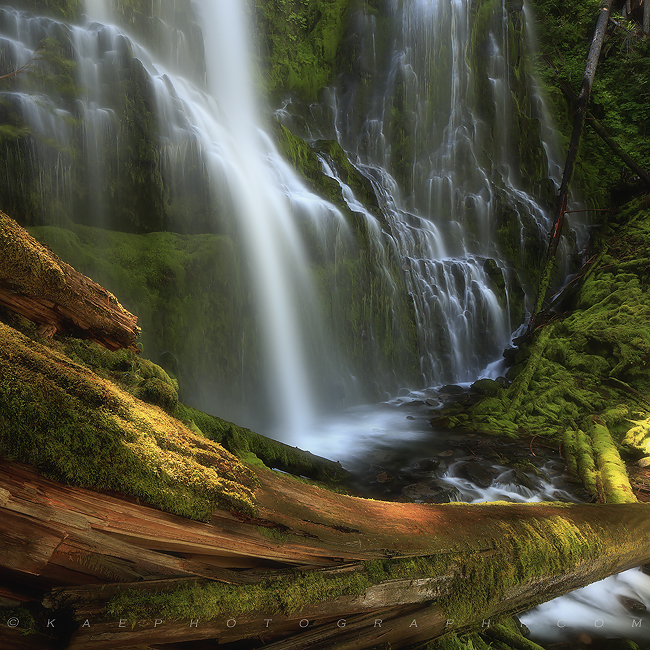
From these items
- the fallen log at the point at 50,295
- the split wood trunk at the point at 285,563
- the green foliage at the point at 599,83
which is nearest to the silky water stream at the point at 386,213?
the split wood trunk at the point at 285,563

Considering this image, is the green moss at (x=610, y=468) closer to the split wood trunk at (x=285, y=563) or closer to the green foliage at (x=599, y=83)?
the split wood trunk at (x=285, y=563)

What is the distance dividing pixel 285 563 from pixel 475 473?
4733 mm

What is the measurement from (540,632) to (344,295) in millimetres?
7223

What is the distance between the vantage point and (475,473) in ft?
19.0

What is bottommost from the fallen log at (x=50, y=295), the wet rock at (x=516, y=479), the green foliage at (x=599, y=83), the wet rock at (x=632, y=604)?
the wet rock at (x=632, y=604)

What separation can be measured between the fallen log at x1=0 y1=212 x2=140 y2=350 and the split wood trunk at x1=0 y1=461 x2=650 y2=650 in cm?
111

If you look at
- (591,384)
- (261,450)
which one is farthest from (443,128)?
(261,450)

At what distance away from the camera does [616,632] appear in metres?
3.29

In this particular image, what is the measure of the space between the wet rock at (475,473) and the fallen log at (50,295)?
478cm

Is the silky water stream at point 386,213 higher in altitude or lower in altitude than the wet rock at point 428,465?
higher

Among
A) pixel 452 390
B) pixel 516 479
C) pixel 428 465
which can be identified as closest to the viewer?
pixel 516 479

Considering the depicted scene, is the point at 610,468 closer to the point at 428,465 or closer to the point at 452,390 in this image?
the point at 428,465

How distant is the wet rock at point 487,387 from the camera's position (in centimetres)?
850

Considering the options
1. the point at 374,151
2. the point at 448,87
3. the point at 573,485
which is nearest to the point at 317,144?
the point at 374,151
